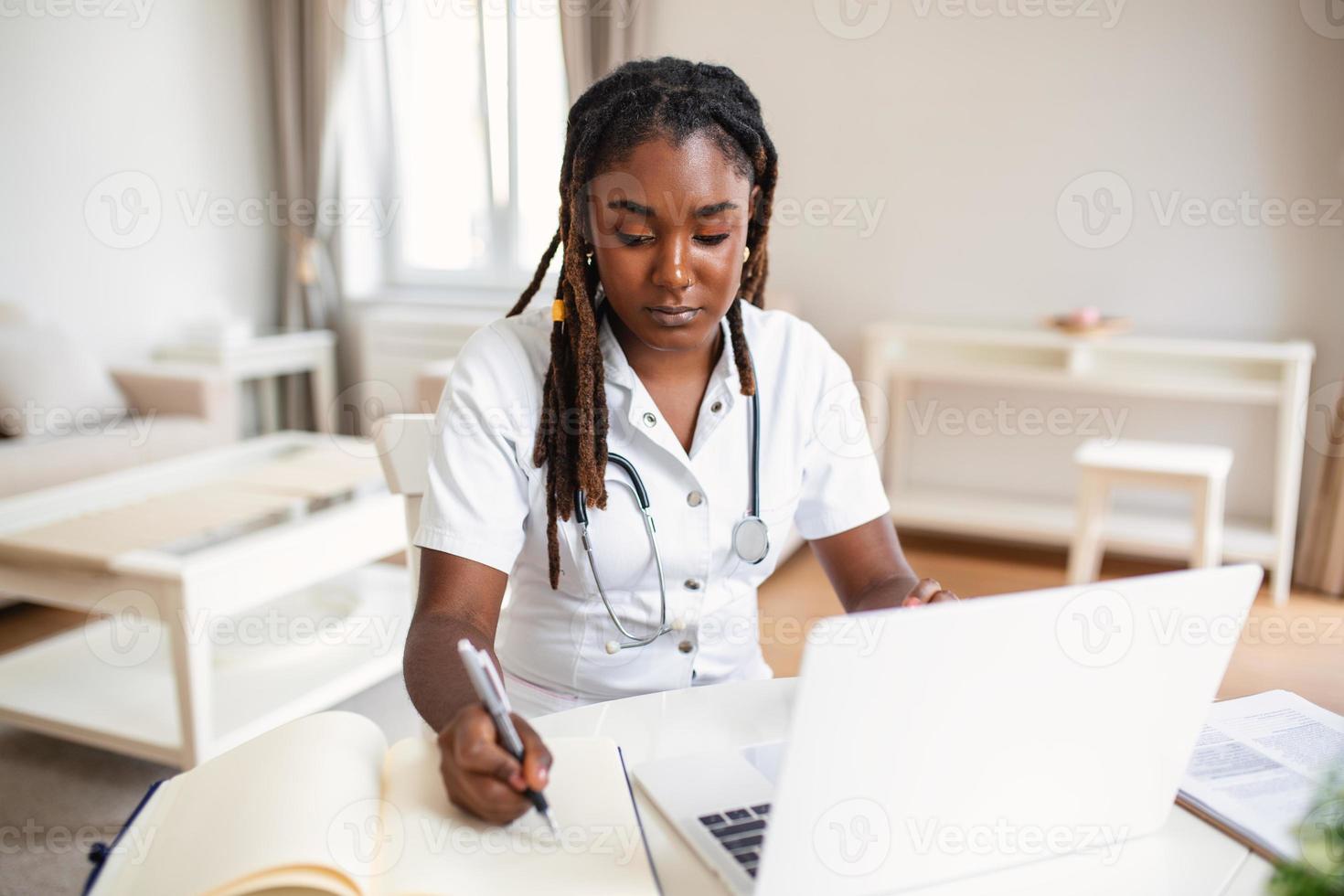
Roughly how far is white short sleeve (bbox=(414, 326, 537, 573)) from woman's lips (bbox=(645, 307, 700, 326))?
0.17m

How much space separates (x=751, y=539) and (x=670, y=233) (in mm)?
360

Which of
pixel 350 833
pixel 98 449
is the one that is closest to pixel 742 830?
pixel 350 833

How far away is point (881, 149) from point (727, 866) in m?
3.50

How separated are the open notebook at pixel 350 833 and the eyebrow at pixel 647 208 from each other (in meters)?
0.56

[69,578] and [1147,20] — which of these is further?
[1147,20]

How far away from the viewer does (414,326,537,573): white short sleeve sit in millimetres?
1075

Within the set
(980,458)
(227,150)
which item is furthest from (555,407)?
(227,150)

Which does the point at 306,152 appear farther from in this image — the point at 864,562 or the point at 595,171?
the point at 864,562

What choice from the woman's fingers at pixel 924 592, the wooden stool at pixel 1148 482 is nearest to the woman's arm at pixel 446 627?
the woman's fingers at pixel 924 592

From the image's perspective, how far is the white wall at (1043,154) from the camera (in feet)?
10.9

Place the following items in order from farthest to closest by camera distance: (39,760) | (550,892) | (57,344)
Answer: (57,344) → (39,760) → (550,892)

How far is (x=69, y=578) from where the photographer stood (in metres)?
2.05

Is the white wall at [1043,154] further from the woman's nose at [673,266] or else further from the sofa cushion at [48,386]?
the woman's nose at [673,266]

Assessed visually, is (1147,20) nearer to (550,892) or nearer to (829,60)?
(829,60)
